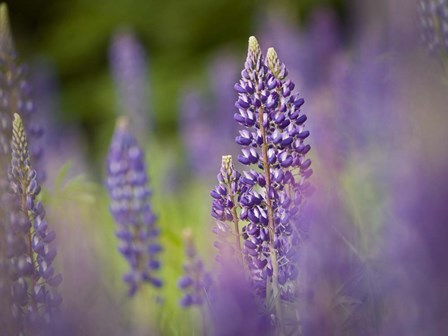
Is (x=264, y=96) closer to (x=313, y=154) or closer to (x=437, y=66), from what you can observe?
(x=437, y=66)

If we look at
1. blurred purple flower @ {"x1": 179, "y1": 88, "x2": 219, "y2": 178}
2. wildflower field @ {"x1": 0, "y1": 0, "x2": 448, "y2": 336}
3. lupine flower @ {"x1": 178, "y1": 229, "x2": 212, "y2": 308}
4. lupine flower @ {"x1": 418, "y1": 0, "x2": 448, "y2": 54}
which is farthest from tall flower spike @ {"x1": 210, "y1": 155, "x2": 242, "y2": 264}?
blurred purple flower @ {"x1": 179, "y1": 88, "x2": 219, "y2": 178}

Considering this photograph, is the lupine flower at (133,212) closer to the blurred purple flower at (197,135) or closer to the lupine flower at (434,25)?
the lupine flower at (434,25)

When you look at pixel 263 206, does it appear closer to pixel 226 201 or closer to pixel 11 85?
pixel 226 201

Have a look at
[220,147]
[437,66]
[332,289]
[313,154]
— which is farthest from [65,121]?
[332,289]

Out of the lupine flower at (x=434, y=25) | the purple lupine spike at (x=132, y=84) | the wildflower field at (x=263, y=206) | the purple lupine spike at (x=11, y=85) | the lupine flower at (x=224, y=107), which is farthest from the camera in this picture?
the purple lupine spike at (x=132, y=84)

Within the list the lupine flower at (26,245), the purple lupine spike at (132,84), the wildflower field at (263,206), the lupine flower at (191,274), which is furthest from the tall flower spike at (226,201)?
the purple lupine spike at (132,84)
